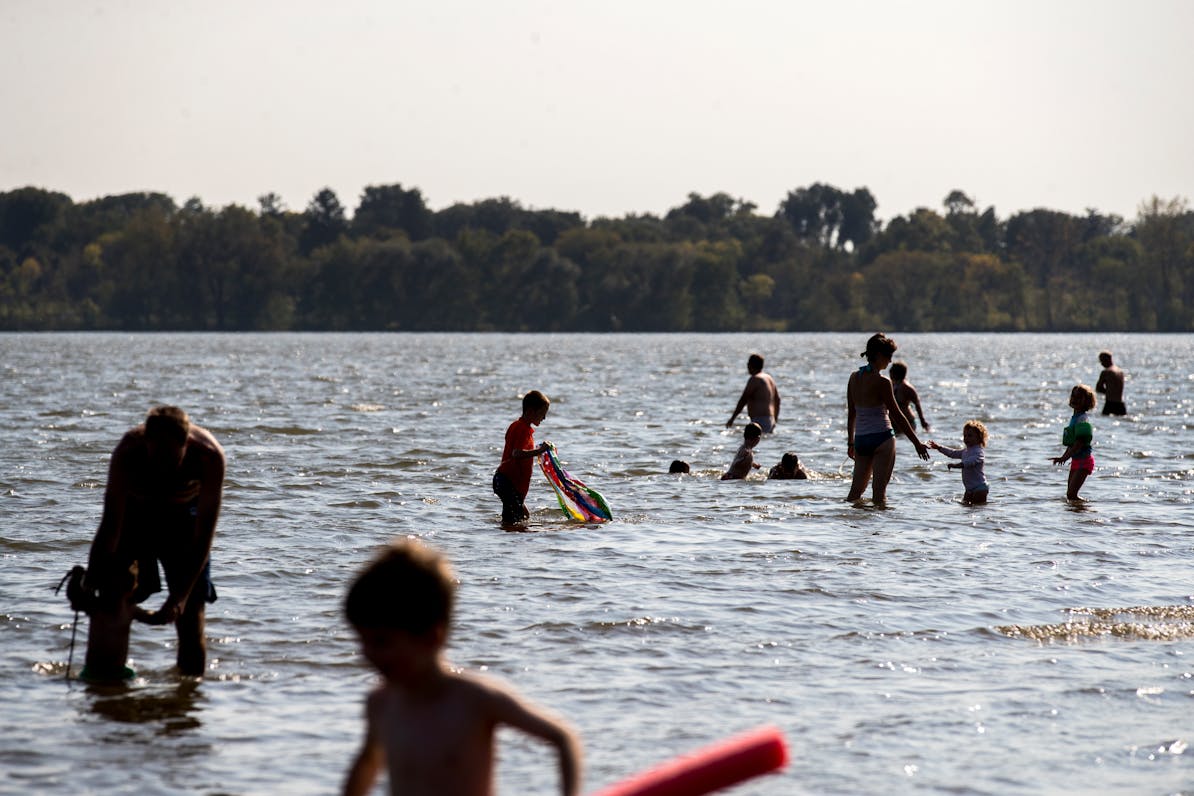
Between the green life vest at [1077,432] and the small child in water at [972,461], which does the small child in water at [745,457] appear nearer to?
the small child in water at [972,461]

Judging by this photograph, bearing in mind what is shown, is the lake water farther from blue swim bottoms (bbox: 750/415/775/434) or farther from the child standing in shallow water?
blue swim bottoms (bbox: 750/415/775/434)

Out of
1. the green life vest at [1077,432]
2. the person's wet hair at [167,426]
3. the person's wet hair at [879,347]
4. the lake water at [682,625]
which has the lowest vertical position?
the lake water at [682,625]

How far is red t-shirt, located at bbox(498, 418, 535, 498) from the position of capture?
1415cm

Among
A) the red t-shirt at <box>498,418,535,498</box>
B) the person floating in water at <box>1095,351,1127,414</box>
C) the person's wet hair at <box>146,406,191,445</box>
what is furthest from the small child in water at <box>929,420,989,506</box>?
the person floating in water at <box>1095,351,1127,414</box>

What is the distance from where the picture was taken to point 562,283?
165 metres

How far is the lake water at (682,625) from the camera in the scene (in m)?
7.07

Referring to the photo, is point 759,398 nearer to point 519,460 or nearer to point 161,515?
point 519,460

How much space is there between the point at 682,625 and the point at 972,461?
777 cm

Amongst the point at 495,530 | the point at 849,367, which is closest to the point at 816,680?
the point at 495,530

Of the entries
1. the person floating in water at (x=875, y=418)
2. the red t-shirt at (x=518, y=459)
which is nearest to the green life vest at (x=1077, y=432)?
the person floating in water at (x=875, y=418)

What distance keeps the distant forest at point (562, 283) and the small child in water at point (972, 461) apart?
147m

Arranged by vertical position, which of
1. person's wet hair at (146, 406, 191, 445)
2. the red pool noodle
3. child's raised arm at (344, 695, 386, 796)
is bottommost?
child's raised arm at (344, 695, 386, 796)

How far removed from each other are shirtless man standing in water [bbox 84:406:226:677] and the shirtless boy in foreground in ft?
11.2

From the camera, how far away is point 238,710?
787 centimetres
